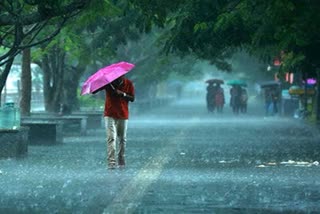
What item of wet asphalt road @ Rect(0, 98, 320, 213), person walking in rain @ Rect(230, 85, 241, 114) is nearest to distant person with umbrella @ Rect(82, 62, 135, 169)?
wet asphalt road @ Rect(0, 98, 320, 213)

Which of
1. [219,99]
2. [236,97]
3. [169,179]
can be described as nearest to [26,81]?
[169,179]

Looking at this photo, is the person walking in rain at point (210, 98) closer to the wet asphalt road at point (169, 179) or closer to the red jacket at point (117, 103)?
the wet asphalt road at point (169, 179)

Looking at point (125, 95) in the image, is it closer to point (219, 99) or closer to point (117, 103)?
point (117, 103)

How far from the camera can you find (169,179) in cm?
1512

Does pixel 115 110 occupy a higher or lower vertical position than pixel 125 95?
lower

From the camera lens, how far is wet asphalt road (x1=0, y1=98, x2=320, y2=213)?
1157 centimetres

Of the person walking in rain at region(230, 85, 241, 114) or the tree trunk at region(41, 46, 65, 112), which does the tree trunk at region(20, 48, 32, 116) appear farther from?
the person walking in rain at region(230, 85, 241, 114)

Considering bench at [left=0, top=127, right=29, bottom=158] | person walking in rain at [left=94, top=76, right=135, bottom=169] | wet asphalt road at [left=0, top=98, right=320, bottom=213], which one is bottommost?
wet asphalt road at [left=0, top=98, right=320, bottom=213]

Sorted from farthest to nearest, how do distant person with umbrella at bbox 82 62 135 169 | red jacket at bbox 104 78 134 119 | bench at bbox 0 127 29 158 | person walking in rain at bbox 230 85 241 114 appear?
person walking in rain at bbox 230 85 241 114, bench at bbox 0 127 29 158, red jacket at bbox 104 78 134 119, distant person with umbrella at bbox 82 62 135 169

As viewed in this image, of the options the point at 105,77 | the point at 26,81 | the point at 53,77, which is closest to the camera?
the point at 105,77

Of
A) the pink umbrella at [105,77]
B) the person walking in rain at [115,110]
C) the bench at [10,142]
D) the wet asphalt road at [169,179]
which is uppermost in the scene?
the pink umbrella at [105,77]

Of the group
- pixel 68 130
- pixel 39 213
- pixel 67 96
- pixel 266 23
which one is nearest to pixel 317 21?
pixel 266 23

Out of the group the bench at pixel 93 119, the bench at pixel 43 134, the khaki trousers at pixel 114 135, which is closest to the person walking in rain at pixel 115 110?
the khaki trousers at pixel 114 135

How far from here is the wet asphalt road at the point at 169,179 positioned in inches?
456
